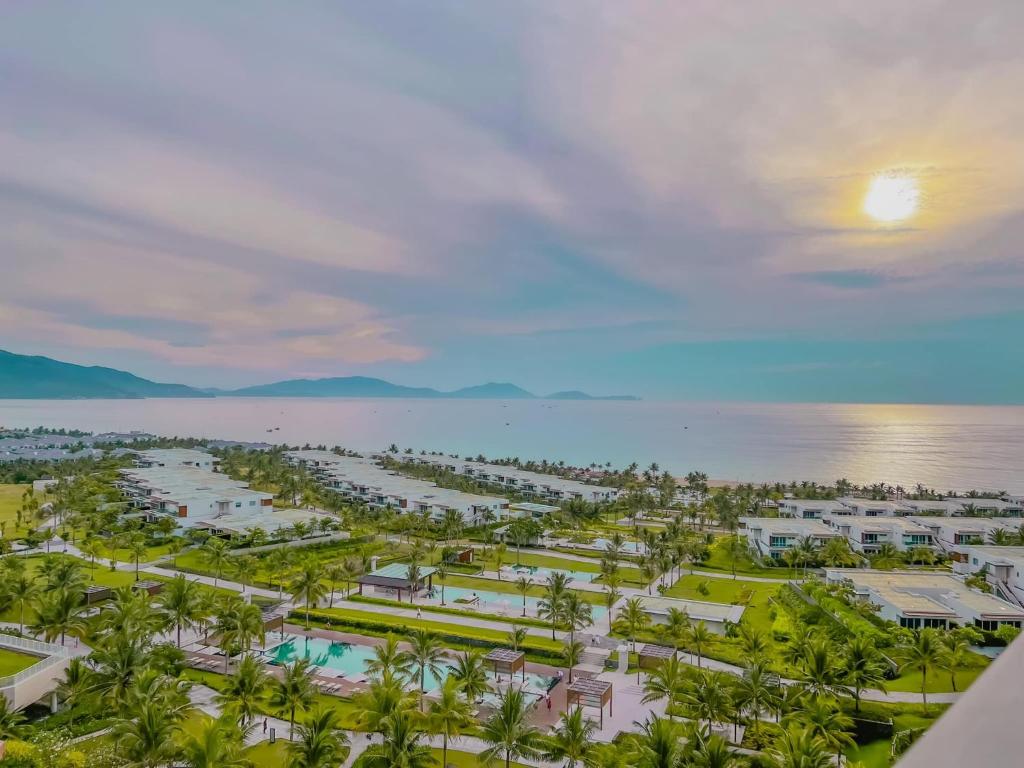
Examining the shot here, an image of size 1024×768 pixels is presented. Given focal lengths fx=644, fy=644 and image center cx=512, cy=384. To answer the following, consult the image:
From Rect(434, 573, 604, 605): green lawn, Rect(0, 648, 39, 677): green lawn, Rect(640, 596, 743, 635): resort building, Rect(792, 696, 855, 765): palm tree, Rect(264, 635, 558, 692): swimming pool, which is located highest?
Rect(792, 696, 855, 765): palm tree

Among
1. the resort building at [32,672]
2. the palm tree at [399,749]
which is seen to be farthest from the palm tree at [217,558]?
the palm tree at [399,749]

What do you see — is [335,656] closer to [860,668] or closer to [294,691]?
[294,691]

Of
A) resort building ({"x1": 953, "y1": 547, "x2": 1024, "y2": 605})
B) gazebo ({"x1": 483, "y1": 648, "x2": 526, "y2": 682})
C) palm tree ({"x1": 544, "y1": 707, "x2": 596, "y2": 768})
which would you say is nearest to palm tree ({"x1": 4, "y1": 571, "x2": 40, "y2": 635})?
gazebo ({"x1": 483, "y1": 648, "x2": 526, "y2": 682})

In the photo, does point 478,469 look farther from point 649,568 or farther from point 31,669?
point 31,669

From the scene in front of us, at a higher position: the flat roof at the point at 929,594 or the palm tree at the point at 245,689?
the flat roof at the point at 929,594

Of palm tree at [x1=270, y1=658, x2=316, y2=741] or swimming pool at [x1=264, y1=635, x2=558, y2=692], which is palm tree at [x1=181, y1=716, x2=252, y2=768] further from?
swimming pool at [x1=264, y1=635, x2=558, y2=692]

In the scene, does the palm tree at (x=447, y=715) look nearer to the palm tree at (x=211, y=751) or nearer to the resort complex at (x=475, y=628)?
the resort complex at (x=475, y=628)
